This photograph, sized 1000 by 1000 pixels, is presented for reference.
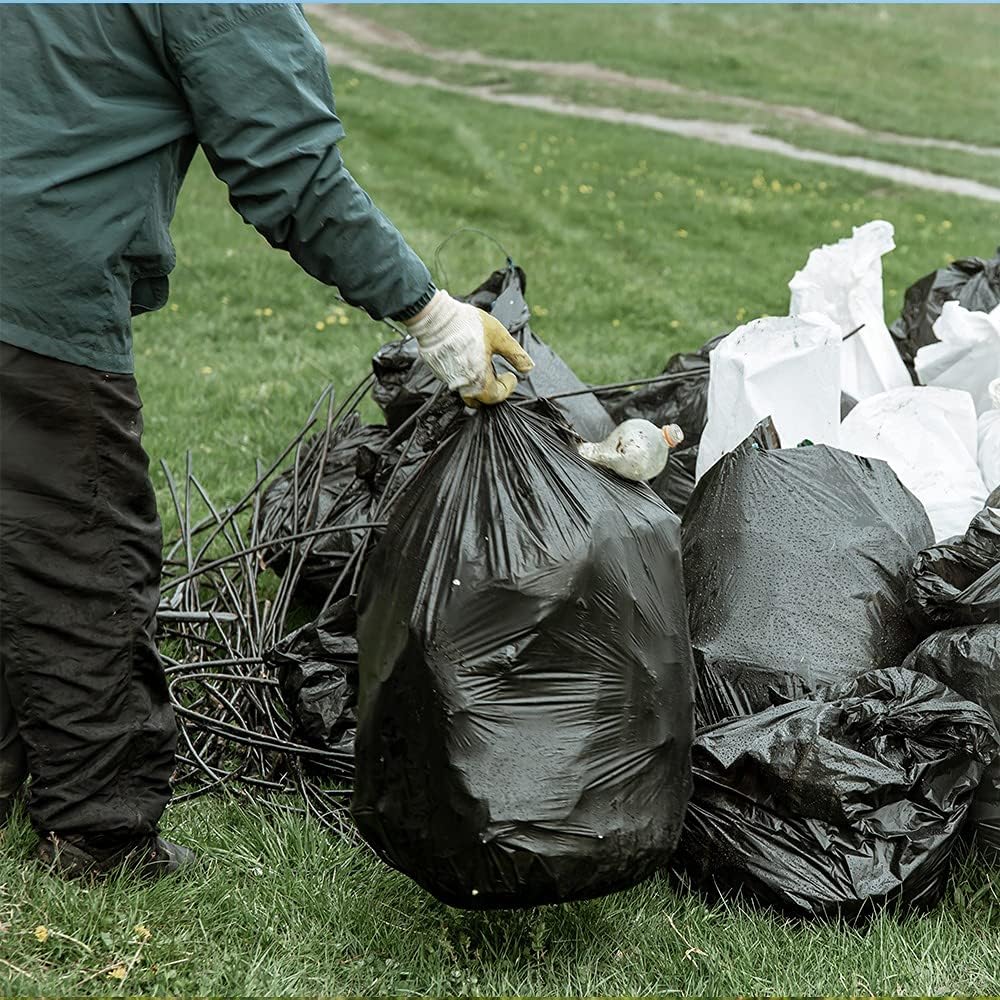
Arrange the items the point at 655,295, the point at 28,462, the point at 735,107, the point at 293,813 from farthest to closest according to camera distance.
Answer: the point at 735,107
the point at 655,295
the point at 293,813
the point at 28,462

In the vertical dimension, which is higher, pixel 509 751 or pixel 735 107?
pixel 509 751

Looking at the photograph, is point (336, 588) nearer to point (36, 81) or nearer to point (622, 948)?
point (622, 948)

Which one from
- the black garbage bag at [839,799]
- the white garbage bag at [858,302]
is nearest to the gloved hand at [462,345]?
the black garbage bag at [839,799]

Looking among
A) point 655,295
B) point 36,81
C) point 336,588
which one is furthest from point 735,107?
point 36,81

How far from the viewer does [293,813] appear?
9.25ft

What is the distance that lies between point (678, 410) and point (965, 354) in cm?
85

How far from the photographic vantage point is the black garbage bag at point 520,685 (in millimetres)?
2139

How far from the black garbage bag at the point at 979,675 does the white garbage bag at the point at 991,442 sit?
2.35 feet

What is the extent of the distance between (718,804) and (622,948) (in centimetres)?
34

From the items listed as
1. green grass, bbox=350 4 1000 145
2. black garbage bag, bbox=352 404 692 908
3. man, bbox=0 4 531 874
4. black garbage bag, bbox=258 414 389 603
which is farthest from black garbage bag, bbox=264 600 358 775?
green grass, bbox=350 4 1000 145

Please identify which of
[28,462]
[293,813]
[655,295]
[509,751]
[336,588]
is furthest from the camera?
[655,295]

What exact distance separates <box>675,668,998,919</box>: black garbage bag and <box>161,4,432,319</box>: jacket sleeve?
1107 millimetres

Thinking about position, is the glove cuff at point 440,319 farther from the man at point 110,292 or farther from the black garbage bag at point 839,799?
the black garbage bag at point 839,799

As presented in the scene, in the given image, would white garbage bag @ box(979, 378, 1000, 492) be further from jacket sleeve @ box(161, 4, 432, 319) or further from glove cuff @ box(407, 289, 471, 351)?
jacket sleeve @ box(161, 4, 432, 319)
